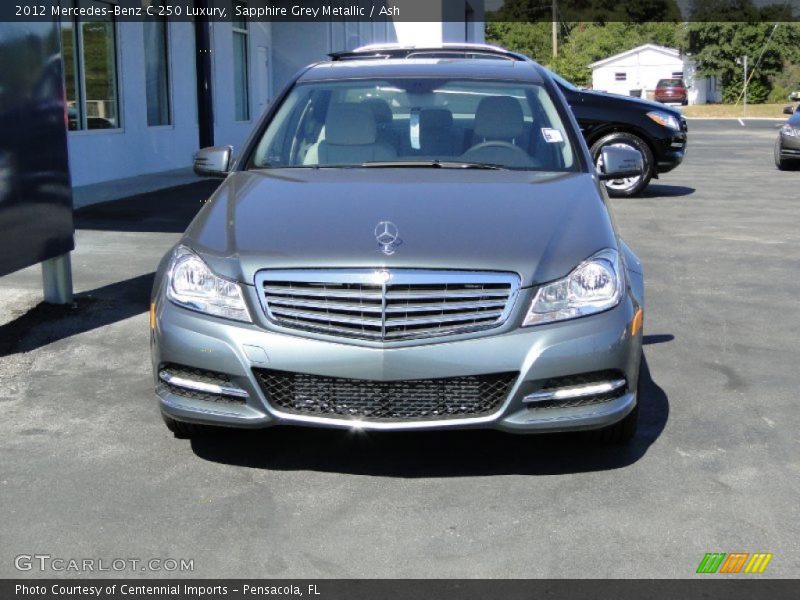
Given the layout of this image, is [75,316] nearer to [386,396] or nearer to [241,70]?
[386,396]

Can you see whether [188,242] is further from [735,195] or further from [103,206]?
[735,195]

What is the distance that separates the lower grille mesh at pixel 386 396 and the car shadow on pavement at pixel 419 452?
269 millimetres

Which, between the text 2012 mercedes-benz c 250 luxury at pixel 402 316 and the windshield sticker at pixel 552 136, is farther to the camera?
the windshield sticker at pixel 552 136

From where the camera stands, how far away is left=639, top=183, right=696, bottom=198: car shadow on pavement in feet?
53.3

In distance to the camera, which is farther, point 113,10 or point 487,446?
point 113,10

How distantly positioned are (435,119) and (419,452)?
182 centimetres

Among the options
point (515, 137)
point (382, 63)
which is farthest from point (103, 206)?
point (515, 137)

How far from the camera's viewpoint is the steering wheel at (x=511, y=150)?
215 inches

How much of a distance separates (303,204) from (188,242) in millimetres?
512

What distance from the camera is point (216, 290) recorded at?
438cm

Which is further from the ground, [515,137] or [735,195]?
[515,137]

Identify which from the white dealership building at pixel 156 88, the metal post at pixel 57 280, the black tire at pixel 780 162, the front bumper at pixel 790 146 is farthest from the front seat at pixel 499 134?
the black tire at pixel 780 162

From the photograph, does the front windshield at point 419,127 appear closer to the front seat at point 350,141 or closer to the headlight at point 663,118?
the front seat at point 350,141
